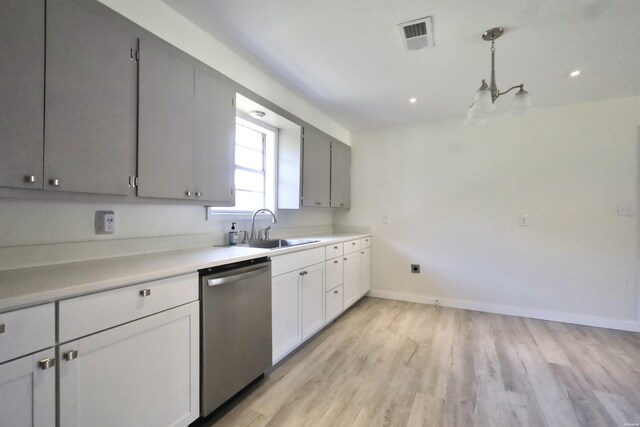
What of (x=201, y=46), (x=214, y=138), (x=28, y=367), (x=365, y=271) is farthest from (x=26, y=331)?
(x=365, y=271)

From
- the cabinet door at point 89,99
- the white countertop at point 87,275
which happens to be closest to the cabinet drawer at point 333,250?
the white countertop at point 87,275

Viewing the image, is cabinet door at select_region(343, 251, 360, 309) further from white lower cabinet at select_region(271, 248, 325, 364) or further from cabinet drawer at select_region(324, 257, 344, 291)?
white lower cabinet at select_region(271, 248, 325, 364)

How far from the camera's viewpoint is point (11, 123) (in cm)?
106

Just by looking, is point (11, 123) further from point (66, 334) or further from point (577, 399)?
point (577, 399)

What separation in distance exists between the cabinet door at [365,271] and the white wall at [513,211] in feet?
0.48

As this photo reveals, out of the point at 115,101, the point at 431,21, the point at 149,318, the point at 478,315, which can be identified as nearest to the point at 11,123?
the point at 115,101

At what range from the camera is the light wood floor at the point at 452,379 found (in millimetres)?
1649

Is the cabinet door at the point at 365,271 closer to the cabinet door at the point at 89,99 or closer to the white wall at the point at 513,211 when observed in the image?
the white wall at the point at 513,211

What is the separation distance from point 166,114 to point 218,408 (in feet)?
5.72

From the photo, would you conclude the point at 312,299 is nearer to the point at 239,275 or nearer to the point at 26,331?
the point at 239,275

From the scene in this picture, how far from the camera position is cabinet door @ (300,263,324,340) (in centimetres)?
241

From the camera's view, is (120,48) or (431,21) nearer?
A: (120,48)

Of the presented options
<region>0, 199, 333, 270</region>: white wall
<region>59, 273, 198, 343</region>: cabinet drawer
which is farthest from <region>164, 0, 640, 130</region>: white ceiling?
<region>59, 273, 198, 343</region>: cabinet drawer

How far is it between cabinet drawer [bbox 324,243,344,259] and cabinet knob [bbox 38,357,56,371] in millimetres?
2039
